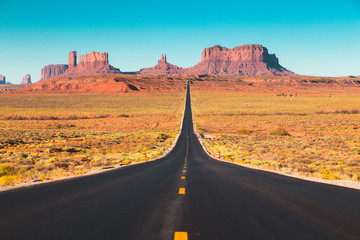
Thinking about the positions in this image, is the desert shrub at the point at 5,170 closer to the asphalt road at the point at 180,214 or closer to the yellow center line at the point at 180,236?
the asphalt road at the point at 180,214

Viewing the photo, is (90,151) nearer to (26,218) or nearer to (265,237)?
(26,218)

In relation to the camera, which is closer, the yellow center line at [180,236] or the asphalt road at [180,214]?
the yellow center line at [180,236]

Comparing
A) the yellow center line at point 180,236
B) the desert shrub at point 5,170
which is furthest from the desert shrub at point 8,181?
the yellow center line at point 180,236

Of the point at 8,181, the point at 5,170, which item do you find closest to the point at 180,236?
the point at 8,181

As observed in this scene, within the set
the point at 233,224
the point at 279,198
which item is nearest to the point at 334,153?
the point at 279,198

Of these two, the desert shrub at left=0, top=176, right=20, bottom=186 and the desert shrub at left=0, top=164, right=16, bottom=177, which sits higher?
the desert shrub at left=0, top=176, right=20, bottom=186

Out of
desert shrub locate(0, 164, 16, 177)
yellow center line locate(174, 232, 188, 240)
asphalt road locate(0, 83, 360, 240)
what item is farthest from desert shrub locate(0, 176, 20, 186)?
yellow center line locate(174, 232, 188, 240)

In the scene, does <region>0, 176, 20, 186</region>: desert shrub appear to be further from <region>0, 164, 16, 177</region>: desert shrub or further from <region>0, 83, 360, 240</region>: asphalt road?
<region>0, 164, 16, 177</region>: desert shrub

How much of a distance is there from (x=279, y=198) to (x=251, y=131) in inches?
1909

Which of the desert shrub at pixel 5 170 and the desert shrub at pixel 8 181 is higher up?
the desert shrub at pixel 8 181

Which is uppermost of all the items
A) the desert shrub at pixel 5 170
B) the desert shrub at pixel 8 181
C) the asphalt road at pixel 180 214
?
the asphalt road at pixel 180 214

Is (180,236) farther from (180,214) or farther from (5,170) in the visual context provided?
(5,170)

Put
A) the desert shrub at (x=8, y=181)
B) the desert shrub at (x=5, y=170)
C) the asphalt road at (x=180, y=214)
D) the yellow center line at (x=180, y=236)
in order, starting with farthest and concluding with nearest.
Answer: the desert shrub at (x=5, y=170) < the desert shrub at (x=8, y=181) < the asphalt road at (x=180, y=214) < the yellow center line at (x=180, y=236)

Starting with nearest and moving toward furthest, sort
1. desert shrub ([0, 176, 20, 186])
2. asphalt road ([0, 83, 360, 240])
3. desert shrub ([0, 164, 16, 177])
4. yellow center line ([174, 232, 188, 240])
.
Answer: yellow center line ([174, 232, 188, 240]) → asphalt road ([0, 83, 360, 240]) → desert shrub ([0, 176, 20, 186]) → desert shrub ([0, 164, 16, 177])
